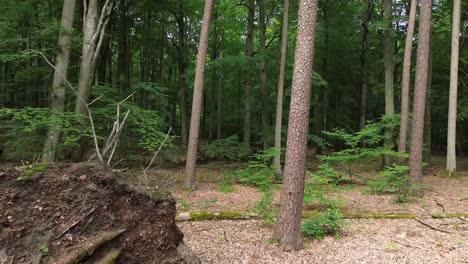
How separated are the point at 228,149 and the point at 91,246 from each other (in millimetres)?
10532

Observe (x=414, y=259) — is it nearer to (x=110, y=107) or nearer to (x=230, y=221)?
(x=230, y=221)

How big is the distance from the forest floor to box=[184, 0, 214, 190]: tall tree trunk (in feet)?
2.12

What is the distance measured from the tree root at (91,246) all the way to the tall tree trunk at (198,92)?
19.8ft

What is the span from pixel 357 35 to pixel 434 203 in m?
13.5

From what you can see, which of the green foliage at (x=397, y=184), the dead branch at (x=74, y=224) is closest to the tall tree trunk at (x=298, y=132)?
the dead branch at (x=74, y=224)

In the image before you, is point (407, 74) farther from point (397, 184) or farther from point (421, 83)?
point (397, 184)

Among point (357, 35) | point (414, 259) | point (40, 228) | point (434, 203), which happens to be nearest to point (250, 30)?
point (357, 35)

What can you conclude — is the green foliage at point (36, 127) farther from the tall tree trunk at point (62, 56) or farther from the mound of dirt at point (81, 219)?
the mound of dirt at point (81, 219)

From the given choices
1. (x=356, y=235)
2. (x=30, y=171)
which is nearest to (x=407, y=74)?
(x=356, y=235)

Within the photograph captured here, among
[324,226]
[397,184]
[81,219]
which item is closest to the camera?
[81,219]

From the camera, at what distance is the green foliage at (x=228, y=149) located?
1323 centimetres

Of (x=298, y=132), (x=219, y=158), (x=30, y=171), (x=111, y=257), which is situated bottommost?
(x=111, y=257)

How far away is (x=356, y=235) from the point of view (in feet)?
19.2

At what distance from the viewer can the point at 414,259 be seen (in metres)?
4.78
